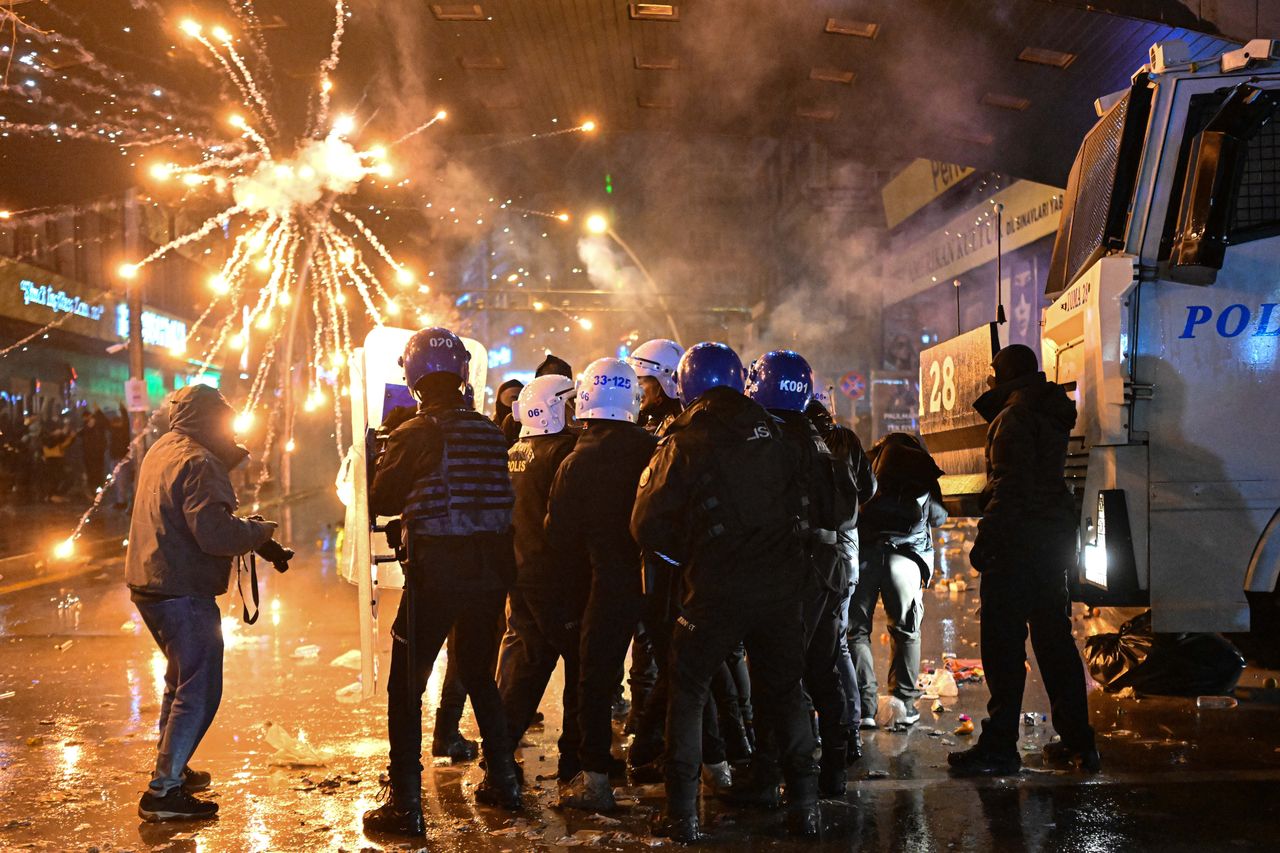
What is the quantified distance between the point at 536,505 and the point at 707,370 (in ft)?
3.66

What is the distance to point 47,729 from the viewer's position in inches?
251

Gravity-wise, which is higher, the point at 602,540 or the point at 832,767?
the point at 602,540

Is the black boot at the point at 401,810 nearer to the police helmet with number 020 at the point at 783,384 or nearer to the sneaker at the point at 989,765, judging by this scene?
the police helmet with number 020 at the point at 783,384

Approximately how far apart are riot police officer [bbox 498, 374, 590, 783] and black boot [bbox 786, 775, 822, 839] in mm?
1128

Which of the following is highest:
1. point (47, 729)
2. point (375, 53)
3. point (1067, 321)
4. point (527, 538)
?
point (375, 53)

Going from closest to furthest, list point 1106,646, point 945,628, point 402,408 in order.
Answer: point 402,408 → point 1106,646 → point 945,628

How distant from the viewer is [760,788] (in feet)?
15.7

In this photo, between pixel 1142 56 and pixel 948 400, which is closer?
pixel 948 400

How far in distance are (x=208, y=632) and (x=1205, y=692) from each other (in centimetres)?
569

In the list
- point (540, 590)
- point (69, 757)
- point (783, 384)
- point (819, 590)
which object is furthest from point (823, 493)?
point (69, 757)

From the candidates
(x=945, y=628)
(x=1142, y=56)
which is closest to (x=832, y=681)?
(x=945, y=628)

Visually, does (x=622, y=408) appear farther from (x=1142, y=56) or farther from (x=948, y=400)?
(x=1142, y=56)

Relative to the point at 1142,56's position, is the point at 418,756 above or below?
below

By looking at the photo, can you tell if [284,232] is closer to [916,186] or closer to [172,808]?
[916,186]
